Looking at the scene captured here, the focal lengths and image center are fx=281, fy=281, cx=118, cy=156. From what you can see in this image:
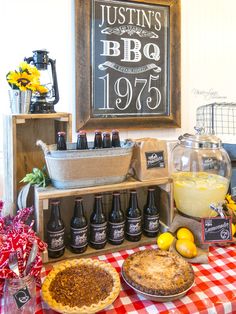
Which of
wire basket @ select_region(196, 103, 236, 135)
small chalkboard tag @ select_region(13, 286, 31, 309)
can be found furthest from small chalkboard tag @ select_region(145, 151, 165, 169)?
wire basket @ select_region(196, 103, 236, 135)

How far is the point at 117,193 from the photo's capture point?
1.10 meters

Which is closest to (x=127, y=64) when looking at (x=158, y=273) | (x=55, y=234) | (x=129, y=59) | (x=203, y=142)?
(x=129, y=59)

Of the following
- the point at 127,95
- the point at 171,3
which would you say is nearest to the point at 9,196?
the point at 127,95

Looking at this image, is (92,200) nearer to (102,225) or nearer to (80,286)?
(102,225)

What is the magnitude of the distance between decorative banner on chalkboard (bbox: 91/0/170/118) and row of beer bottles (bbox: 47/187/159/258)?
1.84 feet

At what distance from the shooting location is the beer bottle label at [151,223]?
114cm

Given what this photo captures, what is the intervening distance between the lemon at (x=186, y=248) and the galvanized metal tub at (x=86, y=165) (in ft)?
1.06

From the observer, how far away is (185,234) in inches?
42.0

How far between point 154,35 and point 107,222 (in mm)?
1058

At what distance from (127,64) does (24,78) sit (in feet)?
2.18

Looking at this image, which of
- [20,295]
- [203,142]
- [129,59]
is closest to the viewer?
[20,295]

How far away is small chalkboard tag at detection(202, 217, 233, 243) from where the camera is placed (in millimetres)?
1028

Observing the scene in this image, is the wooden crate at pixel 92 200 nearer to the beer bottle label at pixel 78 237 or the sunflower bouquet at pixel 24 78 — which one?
the beer bottle label at pixel 78 237

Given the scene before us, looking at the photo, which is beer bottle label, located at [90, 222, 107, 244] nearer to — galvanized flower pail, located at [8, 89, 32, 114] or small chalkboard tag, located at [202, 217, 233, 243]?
small chalkboard tag, located at [202, 217, 233, 243]
